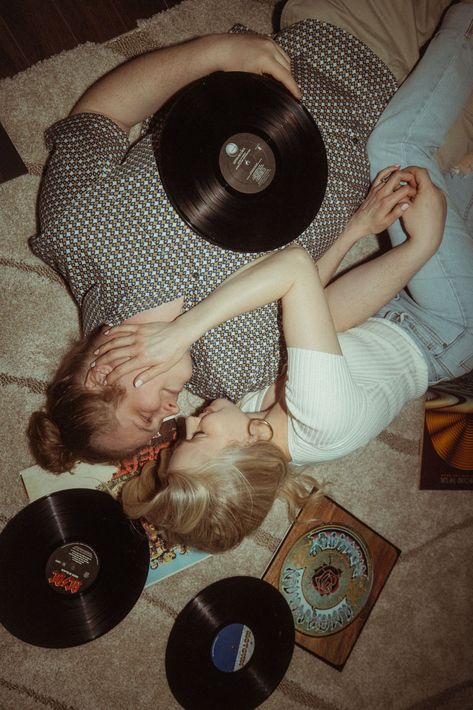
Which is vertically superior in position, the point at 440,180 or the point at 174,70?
the point at 174,70

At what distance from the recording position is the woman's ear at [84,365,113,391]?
0.93 m

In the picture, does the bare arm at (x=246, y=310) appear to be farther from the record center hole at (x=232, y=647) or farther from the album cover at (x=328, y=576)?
the record center hole at (x=232, y=647)

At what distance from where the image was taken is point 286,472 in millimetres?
1016

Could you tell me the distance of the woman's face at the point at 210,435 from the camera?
0.96m

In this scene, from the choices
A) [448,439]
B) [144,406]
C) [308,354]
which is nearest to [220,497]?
[144,406]

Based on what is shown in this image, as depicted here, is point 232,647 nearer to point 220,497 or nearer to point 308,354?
point 220,497

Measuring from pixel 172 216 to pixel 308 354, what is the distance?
426 millimetres

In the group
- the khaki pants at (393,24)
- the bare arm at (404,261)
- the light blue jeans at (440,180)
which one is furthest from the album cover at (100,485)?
the khaki pants at (393,24)

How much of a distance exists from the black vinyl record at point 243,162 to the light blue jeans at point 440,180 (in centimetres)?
36

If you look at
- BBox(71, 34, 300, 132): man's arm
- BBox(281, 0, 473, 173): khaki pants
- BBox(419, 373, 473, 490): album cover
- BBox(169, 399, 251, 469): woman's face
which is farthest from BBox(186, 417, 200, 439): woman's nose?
BBox(281, 0, 473, 173): khaki pants

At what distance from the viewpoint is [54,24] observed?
51.0 inches

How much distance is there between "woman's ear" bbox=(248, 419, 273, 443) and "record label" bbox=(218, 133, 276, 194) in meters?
0.53

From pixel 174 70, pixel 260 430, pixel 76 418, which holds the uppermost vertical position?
pixel 174 70

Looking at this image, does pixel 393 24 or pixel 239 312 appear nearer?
pixel 239 312
